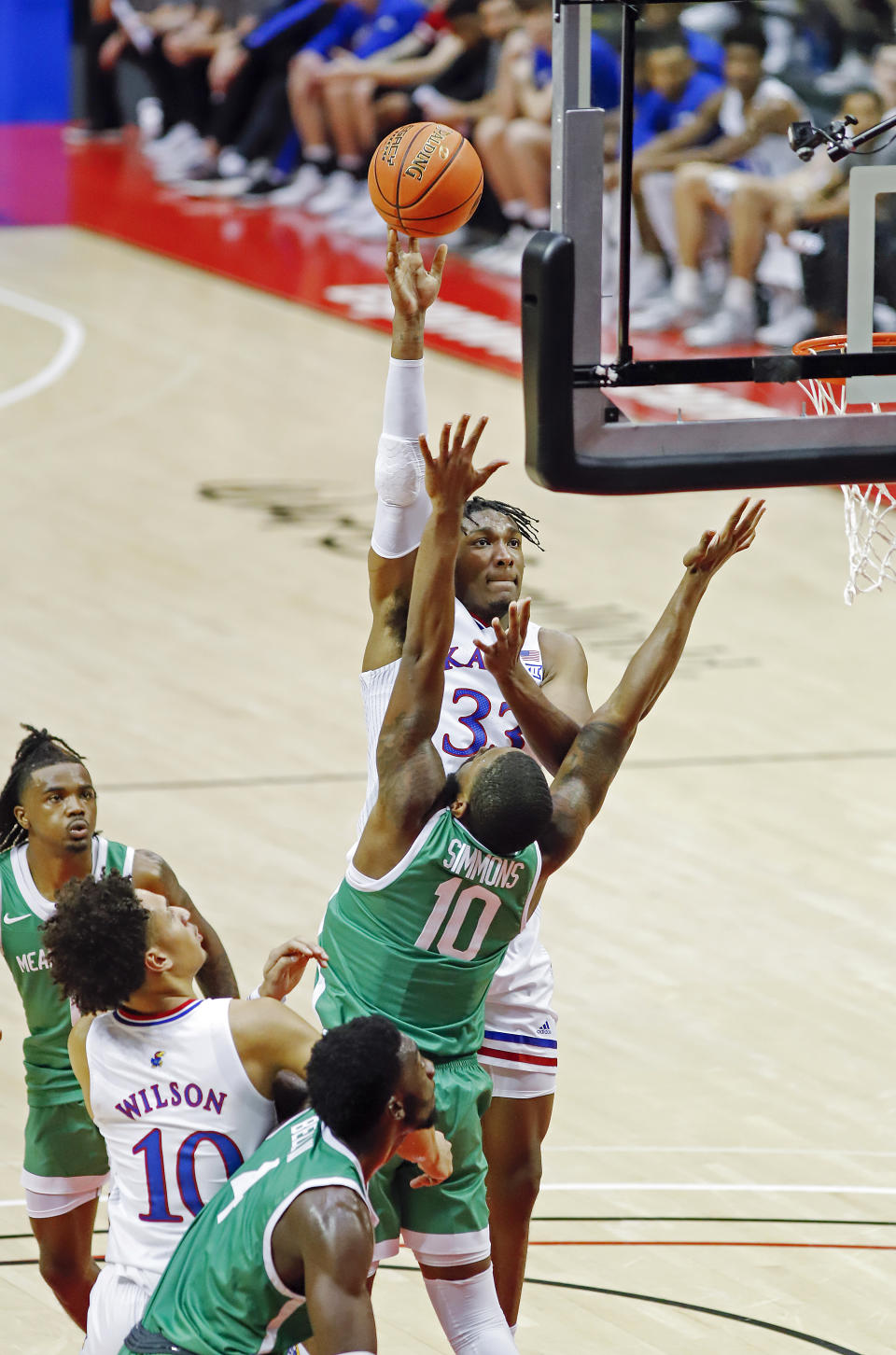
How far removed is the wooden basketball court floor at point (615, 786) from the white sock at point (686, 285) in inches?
67.7

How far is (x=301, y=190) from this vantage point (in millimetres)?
20453

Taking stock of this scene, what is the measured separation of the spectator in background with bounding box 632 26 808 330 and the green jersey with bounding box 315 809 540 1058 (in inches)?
187

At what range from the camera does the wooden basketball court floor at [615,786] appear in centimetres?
618

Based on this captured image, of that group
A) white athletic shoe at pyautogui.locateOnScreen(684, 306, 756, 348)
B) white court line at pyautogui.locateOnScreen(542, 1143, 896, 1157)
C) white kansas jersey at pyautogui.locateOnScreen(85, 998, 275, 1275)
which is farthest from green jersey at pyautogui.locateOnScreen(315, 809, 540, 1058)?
white athletic shoe at pyautogui.locateOnScreen(684, 306, 756, 348)

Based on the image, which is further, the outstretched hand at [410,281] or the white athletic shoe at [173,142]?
the white athletic shoe at [173,142]

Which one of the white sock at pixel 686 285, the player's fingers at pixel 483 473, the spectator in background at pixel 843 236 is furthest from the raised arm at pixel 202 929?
the white sock at pixel 686 285

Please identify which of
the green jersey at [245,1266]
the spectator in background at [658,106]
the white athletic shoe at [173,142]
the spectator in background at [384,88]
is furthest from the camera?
the white athletic shoe at [173,142]

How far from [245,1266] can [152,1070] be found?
0.53 metres

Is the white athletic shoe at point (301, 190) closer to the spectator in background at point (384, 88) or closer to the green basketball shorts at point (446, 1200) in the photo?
the spectator in background at point (384, 88)

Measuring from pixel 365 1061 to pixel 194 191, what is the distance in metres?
18.0

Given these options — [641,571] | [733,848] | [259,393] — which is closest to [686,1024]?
[733,848]

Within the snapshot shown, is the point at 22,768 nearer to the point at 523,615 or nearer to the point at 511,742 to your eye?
the point at 511,742

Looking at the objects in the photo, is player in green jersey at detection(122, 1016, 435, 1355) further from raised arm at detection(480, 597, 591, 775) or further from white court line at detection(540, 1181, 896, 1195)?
white court line at detection(540, 1181, 896, 1195)

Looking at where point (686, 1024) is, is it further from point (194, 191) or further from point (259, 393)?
point (194, 191)
